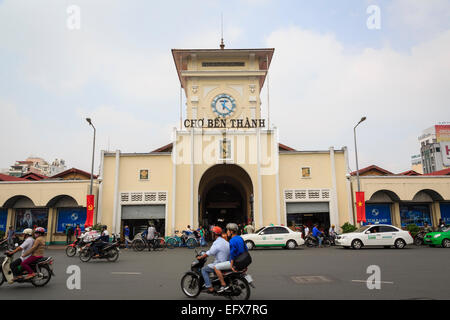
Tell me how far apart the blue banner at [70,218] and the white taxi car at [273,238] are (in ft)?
44.4

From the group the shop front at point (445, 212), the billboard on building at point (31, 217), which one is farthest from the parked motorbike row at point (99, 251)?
the shop front at point (445, 212)

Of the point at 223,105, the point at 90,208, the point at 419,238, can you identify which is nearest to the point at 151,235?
the point at 90,208

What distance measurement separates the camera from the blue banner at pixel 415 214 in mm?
26250

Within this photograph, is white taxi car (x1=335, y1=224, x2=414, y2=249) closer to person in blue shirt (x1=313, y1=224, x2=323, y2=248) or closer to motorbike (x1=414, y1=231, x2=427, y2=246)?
person in blue shirt (x1=313, y1=224, x2=323, y2=248)

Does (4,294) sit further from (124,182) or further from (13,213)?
(13,213)

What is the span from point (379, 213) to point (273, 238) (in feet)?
36.1

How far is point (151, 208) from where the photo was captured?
80.7ft

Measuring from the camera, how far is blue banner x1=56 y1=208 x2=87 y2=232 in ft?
84.9

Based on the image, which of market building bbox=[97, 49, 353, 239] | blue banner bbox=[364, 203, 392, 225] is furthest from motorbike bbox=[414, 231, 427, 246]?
market building bbox=[97, 49, 353, 239]

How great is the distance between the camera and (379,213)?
26.1 metres

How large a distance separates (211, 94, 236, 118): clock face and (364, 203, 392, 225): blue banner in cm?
→ 1332

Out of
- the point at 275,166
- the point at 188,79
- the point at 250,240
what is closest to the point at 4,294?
the point at 250,240

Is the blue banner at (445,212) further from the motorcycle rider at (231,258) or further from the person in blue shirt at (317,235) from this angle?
the motorcycle rider at (231,258)
